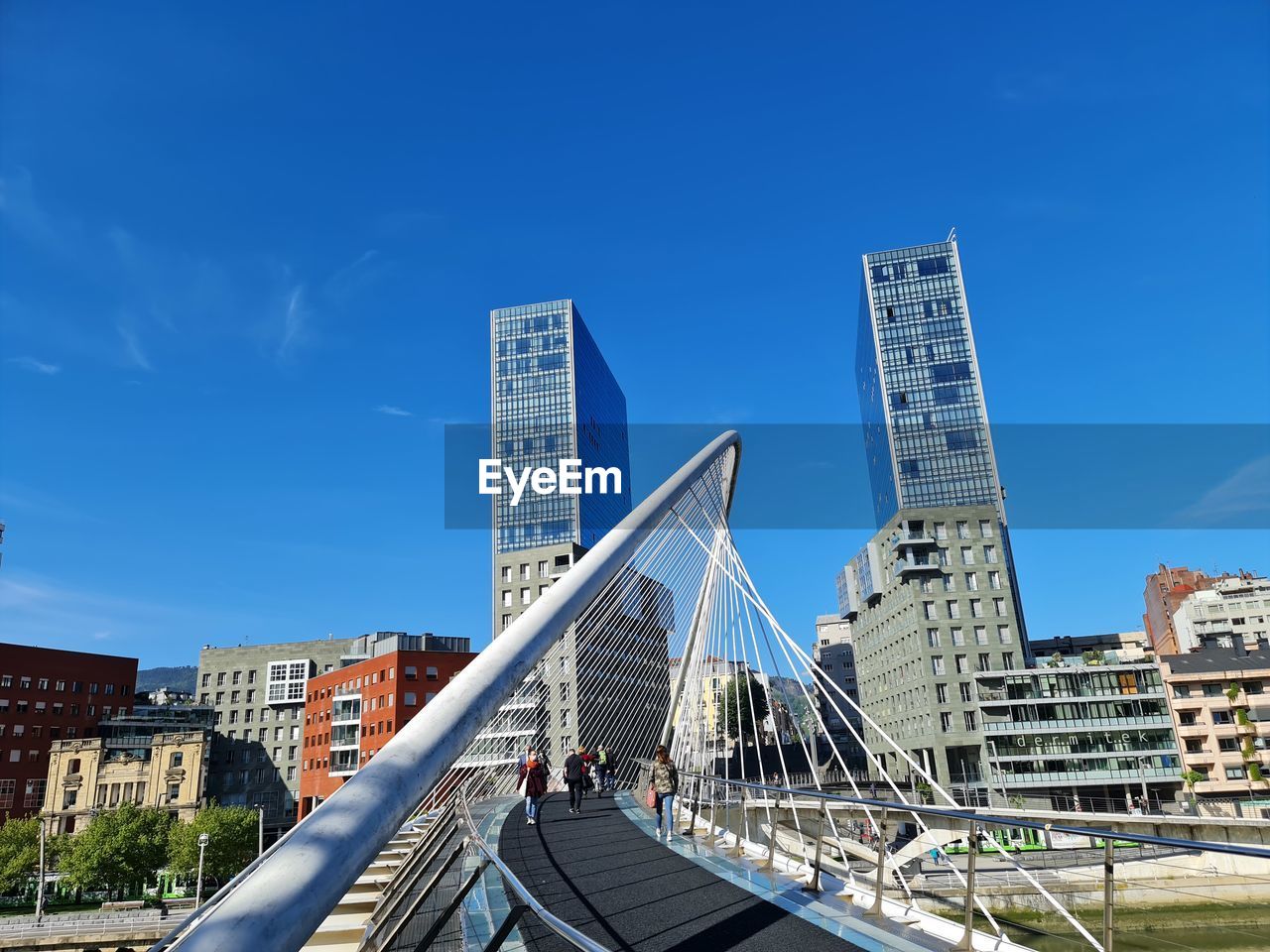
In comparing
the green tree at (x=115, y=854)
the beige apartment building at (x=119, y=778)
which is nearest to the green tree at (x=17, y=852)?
the green tree at (x=115, y=854)

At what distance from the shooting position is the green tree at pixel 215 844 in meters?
48.6

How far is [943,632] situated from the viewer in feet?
210

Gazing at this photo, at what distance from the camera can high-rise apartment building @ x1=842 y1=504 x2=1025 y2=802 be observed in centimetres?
6091

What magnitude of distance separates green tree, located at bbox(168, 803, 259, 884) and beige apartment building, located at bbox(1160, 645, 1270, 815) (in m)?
56.3

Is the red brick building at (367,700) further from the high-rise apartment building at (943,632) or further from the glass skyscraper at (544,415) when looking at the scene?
the glass skyscraper at (544,415)

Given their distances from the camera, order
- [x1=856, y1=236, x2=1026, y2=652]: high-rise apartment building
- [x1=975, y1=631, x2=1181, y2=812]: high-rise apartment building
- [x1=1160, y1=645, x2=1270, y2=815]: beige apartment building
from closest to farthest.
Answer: [x1=1160, y1=645, x2=1270, y2=815]: beige apartment building → [x1=975, y1=631, x2=1181, y2=812]: high-rise apartment building → [x1=856, y1=236, x2=1026, y2=652]: high-rise apartment building

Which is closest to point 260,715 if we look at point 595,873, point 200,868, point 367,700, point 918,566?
point 367,700

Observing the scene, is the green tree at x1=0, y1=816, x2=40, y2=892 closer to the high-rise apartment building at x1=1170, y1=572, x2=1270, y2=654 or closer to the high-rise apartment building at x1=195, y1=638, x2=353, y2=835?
the high-rise apartment building at x1=195, y1=638, x2=353, y2=835

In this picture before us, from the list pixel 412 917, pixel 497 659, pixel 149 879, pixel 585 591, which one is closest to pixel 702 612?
pixel 585 591

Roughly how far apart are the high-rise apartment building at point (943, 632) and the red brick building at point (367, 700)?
32490 mm

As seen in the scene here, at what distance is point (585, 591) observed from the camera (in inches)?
337

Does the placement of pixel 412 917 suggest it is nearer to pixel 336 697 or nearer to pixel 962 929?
pixel 962 929

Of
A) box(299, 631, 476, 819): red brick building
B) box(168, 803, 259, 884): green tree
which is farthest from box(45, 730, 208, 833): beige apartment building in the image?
box(168, 803, 259, 884): green tree

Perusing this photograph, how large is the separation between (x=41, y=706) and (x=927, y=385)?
77.9m
